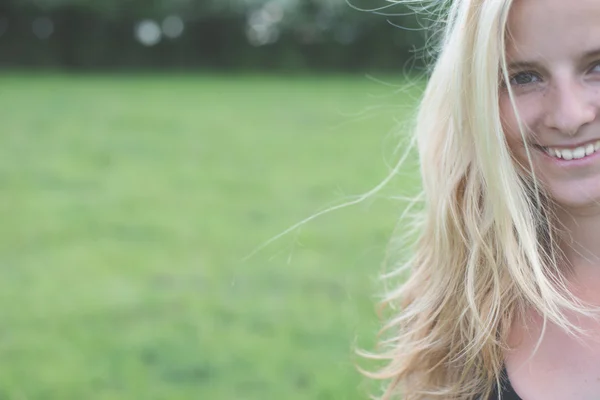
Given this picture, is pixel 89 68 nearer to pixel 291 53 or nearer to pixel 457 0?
pixel 291 53

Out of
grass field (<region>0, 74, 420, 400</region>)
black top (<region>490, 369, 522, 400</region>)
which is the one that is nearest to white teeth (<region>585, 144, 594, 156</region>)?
black top (<region>490, 369, 522, 400</region>)

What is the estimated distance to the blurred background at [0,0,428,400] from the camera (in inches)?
144

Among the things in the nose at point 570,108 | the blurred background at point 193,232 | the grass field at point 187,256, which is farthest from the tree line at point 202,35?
the nose at point 570,108

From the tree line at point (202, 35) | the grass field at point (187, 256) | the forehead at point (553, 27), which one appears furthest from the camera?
the tree line at point (202, 35)

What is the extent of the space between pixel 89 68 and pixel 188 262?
1137 cm

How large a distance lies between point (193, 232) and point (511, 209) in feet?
13.0

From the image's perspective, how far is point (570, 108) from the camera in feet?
5.57

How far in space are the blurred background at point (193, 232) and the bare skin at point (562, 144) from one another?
2.28 feet

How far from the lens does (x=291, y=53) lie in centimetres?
1608

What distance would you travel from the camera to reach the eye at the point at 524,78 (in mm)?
1777

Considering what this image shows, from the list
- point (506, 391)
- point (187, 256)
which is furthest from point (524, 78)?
point (187, 256)

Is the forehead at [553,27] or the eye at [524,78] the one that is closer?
the forehead at [553,27]

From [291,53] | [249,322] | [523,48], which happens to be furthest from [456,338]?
[291,53]

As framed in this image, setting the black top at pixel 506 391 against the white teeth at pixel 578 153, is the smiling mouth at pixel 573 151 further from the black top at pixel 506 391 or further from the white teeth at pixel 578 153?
the black top at pixel 506 391
